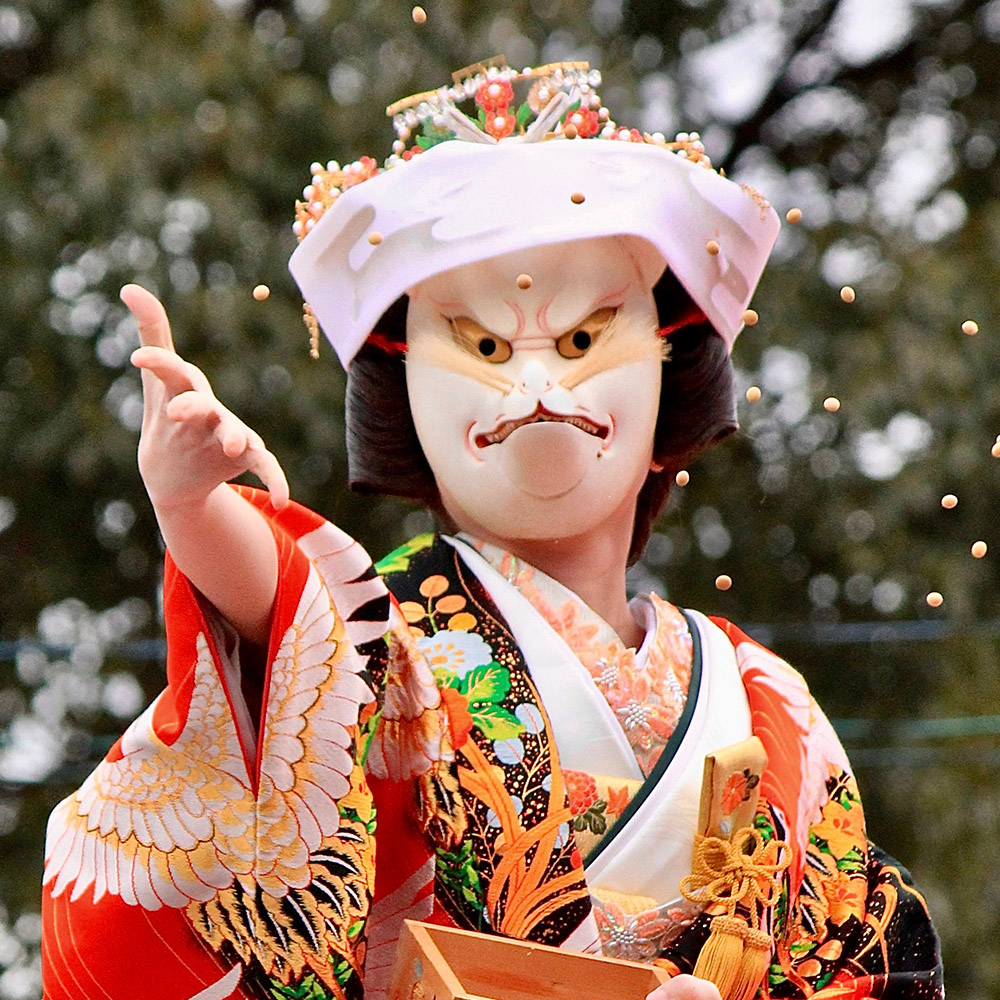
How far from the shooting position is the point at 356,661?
6.59ft

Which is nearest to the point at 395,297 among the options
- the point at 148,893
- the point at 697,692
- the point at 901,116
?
the point at 697,692

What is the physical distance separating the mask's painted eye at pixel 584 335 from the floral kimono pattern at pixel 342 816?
226 mm

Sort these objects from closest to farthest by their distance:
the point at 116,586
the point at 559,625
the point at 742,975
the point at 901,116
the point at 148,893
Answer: the point at 148,893, the point at 742,975, the point at 559,625, the point at 116,586, the point at 901,116

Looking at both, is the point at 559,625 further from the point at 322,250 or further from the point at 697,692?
the point at 322,250

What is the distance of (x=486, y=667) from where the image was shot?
2170mm

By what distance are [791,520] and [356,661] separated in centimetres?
270

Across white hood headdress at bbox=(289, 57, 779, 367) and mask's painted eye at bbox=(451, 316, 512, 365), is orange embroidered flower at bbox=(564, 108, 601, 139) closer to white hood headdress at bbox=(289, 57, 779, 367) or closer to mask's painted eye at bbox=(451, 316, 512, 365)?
white hood headdress at bbox=(289, 57, 779, 367)

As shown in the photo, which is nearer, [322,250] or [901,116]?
[322,250]

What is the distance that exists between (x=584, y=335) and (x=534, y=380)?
9 centimetres

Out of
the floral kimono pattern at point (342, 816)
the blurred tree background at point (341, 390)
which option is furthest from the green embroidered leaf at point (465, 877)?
the blurred tree background at point (341, 390)

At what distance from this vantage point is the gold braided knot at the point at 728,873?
83.0 inches

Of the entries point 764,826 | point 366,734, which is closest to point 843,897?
point 764,826

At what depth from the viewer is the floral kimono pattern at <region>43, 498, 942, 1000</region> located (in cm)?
196

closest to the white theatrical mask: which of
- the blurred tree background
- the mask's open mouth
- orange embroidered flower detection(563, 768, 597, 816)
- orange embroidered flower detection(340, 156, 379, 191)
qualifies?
the mask's open mouth
